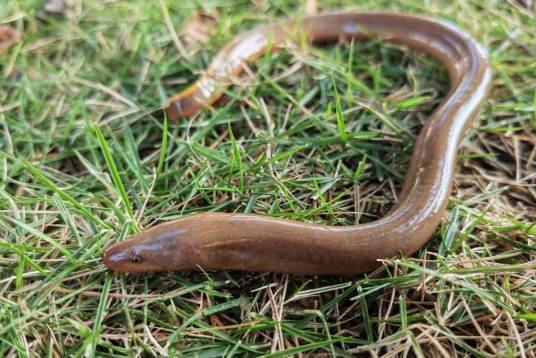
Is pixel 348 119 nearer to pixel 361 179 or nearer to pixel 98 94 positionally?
pixel 361 179

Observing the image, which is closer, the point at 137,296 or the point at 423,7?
the point at 137,296

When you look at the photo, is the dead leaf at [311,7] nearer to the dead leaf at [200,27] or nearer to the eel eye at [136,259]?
the dead leaf at [200,27]

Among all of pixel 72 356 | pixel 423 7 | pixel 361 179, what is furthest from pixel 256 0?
pixel 72 356

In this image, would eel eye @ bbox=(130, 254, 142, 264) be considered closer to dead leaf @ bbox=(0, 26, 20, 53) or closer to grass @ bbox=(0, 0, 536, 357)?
grass @ bbox=(0, 0, 536, 357)

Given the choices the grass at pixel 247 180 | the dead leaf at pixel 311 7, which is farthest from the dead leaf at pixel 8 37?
the dead leaf at pixel 311 7

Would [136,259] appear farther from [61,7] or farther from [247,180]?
[61,7]

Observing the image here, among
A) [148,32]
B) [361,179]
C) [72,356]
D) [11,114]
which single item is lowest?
[72,356]

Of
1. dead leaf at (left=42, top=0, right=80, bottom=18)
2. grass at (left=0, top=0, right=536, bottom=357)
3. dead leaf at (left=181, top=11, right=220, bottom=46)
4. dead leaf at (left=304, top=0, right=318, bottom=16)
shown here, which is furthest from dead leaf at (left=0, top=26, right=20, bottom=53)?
dead leaf at (left=304, top=0, right=318, bottom=16)
